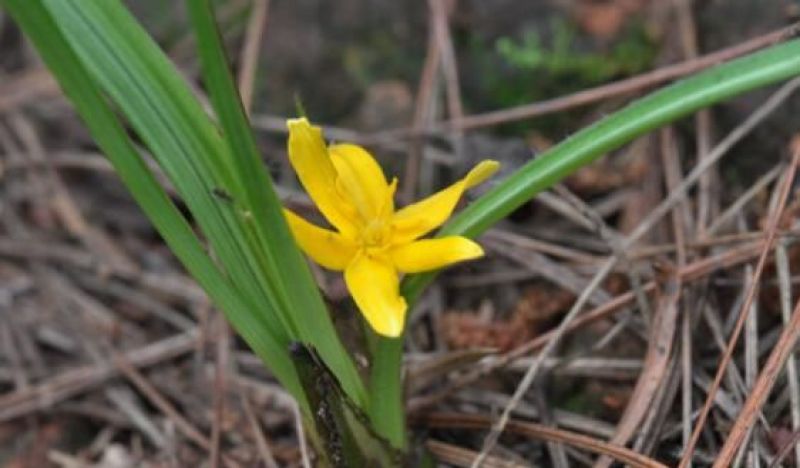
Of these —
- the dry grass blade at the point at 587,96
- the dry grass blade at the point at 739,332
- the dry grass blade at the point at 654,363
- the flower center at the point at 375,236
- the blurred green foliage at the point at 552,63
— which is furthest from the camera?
the blurred green foliage at the point at 552,63

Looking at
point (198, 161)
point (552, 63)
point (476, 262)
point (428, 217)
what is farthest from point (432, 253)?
point (552, 63)

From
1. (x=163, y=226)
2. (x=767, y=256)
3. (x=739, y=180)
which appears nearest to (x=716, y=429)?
(x=767, y=256)

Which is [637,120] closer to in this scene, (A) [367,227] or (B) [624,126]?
(B) [624,126]

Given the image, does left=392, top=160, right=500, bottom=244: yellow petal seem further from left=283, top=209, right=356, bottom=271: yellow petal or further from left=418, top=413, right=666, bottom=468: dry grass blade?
left=418, top=413, right=666, bottom=468: dry grass blade

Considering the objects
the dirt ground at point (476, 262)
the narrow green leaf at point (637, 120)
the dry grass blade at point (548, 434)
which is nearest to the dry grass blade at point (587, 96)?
the dirt ground at point (476, 262)

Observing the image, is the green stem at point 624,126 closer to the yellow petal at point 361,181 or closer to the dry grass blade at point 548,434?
the yellow petal at point 361,181
